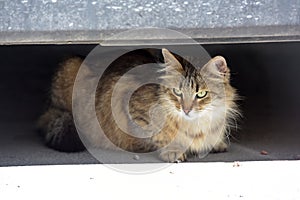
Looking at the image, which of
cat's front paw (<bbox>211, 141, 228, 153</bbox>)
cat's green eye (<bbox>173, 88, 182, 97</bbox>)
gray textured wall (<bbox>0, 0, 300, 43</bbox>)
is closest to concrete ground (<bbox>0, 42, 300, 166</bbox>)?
cat's front paw (<bbox>211, 141, 228, 153</bbox>)

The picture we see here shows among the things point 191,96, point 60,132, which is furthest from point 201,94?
point 60,132

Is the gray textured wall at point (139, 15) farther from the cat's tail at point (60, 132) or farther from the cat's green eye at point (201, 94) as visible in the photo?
the cat's tail at point (60, 132)

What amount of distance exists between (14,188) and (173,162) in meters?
0.62

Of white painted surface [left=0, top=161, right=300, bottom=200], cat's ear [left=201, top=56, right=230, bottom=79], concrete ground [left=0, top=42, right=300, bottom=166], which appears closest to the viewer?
white painted surface [left=0, top=161, right=300, bottom=200]

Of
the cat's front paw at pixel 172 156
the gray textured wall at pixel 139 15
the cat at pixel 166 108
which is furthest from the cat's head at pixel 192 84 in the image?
the gray textured wall at pixel 139 15

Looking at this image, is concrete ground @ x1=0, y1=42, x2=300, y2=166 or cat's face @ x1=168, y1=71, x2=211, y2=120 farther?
concrete ground @ x1=0, y1=42, x2=300, y2=166

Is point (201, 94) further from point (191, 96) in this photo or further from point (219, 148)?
point (219, 148)

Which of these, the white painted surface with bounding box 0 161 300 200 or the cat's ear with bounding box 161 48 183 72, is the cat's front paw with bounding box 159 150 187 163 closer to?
the white painted surface with bounding box 0 161 300 200

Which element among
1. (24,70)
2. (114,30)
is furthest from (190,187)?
(24,70)

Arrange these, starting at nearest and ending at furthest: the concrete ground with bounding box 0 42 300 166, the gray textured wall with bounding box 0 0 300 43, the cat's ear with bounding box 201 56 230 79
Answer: the gray textured wall with bounding box 0 0 300 43 → the cat's ear with bounding box 201 56 230 79 → the concrete ground with bounding box 0 42 300 166

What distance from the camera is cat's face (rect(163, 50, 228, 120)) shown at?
2203mm

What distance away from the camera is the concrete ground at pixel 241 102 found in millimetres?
2326

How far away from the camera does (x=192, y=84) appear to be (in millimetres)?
2205

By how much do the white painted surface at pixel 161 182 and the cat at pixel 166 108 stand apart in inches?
8.6
